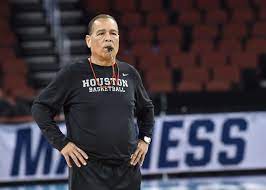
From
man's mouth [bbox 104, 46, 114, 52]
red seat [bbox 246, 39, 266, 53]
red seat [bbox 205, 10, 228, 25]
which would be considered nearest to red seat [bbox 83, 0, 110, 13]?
red seat [bbox 205, 10, 228, 25]

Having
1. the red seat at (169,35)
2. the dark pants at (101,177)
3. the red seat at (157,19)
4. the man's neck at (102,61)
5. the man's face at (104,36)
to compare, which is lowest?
the red seat at (169,35)

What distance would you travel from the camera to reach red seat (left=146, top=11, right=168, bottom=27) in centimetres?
1426

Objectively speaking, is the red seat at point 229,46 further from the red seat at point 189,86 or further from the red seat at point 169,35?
the red seat at point 189,86

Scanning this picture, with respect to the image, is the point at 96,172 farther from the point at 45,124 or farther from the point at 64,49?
the point at 64,49

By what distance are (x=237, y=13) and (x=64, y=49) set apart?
11.8 feet

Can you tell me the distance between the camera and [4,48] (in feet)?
43.9

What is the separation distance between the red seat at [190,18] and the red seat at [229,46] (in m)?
0.78

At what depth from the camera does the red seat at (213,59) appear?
13.2 meters

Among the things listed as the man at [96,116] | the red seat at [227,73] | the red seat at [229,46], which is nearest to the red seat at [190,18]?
the red seat at [229,46]

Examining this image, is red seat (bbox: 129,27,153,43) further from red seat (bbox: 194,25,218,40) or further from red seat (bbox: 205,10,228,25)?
red seat (bbox: 205,10,228,25)

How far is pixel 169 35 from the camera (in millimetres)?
13961

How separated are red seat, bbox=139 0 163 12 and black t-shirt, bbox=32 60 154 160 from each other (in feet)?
34.6

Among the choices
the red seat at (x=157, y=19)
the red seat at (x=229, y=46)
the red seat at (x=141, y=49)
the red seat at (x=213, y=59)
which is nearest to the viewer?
the red seat at (x=213, y=59)

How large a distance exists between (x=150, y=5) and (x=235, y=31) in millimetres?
1898
